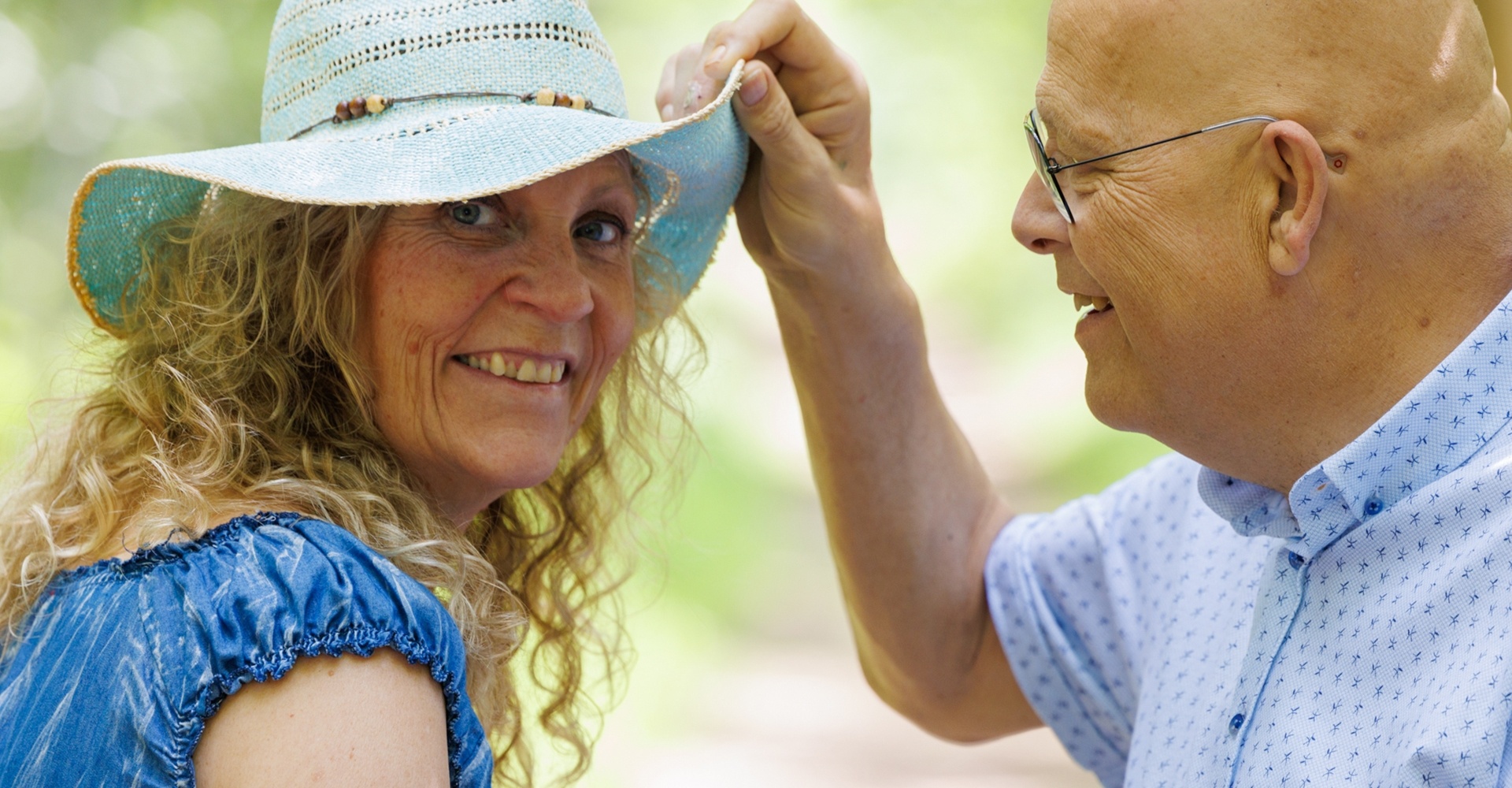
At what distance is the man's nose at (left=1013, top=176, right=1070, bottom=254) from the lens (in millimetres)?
1701

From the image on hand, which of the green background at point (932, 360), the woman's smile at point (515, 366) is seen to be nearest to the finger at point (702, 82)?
the woman's smile at point (515, 366)

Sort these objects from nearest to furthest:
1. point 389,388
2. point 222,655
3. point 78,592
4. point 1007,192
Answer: point 222,655
point 78,592
point 389,388
point 1007,192

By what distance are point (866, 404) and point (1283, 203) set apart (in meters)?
0.80

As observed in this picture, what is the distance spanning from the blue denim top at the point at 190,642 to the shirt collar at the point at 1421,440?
0.98 m

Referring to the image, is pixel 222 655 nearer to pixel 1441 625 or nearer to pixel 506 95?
pixel 506 95

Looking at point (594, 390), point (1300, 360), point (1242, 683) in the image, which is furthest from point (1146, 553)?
point (594, 390)

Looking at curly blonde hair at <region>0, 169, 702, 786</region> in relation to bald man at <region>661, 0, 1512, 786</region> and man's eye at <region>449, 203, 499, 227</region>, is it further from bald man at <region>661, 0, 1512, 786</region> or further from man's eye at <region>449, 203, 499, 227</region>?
bald man at <region>661, 0, 1512, 786</region>

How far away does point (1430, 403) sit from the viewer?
1405mm

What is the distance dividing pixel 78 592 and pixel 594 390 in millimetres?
739

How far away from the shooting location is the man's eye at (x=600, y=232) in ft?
5.87

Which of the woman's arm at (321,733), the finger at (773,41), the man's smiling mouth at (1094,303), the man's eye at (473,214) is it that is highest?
the finger at (773,41)

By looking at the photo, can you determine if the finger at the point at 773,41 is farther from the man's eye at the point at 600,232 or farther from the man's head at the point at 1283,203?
the man's head at the point at 1283,203

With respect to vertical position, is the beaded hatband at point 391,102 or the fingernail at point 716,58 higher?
the fingernail at point 716,58

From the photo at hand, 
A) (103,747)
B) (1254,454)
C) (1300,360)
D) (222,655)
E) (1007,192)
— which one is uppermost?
(1007,192)
